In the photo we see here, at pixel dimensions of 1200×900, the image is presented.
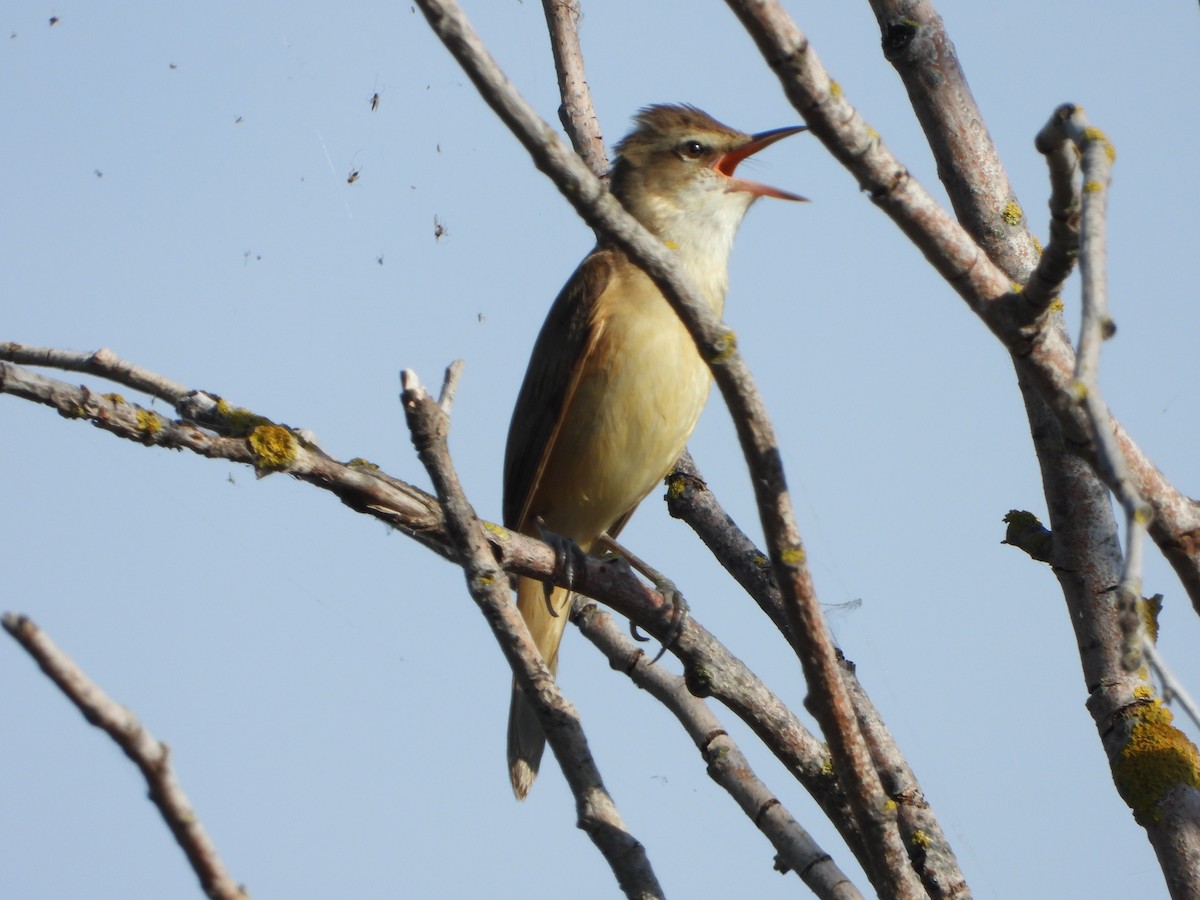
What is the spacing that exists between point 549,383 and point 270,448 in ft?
6.13

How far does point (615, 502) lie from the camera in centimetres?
467

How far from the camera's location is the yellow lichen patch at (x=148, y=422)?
9.38ft

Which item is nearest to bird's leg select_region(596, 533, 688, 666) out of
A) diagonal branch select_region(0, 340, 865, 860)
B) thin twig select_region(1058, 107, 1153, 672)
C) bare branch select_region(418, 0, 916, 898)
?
diagonal branch select_region(0, 340, 865, 860)

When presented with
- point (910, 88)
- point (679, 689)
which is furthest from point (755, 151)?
point (679, 689)

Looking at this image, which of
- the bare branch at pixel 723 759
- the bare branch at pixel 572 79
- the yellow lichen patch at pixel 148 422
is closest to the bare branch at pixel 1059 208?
the bare branch at pixel 723 759

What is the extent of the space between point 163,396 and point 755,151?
2.95 metres

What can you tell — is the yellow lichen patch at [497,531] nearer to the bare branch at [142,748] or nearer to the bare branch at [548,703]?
the bare branch at [548,703]

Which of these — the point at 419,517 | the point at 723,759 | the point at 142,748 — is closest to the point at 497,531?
the point at 419,517

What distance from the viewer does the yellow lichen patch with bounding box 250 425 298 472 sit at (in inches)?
117

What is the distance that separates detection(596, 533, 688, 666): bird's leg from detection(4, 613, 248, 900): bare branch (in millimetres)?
2035

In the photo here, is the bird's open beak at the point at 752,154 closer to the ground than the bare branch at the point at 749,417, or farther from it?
farther from it

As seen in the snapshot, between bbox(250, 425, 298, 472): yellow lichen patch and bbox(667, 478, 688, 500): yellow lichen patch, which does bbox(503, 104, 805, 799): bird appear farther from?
bbox(250, 425, 298, 472): yellow lichen patch

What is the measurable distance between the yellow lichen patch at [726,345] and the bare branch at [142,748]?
1.22 m

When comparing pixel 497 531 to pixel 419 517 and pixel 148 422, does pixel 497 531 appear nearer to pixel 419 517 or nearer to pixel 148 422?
pixel 419 517
